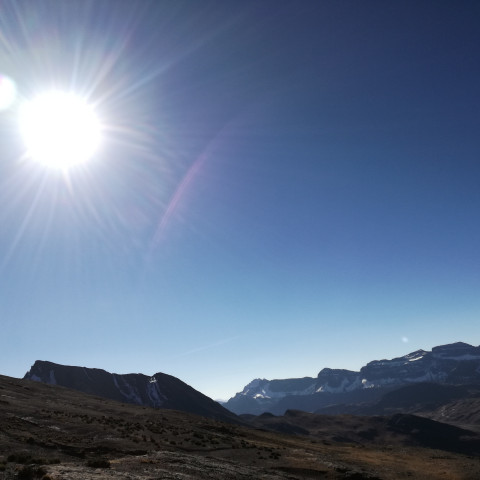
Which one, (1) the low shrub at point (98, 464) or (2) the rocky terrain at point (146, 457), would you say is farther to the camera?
(1) the low shrub at point (98, 464)

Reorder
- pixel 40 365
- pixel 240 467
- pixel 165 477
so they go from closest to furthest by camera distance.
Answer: pixel 165 477 < pixel 240 467 < pixel 40 365

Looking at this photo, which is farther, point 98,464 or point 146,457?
point 146,457

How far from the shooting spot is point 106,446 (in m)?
36.7

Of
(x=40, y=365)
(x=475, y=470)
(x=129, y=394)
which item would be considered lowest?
(x=475, y=470)

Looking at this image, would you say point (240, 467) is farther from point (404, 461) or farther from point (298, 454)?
point (404, 461)

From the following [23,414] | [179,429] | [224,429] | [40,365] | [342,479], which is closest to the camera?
[342,479]

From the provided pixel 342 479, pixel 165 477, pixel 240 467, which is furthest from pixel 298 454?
pixel 165 477

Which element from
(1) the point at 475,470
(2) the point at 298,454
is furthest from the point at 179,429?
(1) the point at 475,470

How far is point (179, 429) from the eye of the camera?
56.6 meters

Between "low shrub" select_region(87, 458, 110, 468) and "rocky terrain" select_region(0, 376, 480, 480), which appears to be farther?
"low shrub" select_region(87, 458, 110, 468)

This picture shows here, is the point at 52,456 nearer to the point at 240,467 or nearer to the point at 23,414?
the point at 240,467

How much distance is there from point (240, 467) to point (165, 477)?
11.6 metres

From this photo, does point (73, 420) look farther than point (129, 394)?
No

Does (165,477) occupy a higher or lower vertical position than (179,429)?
lower
